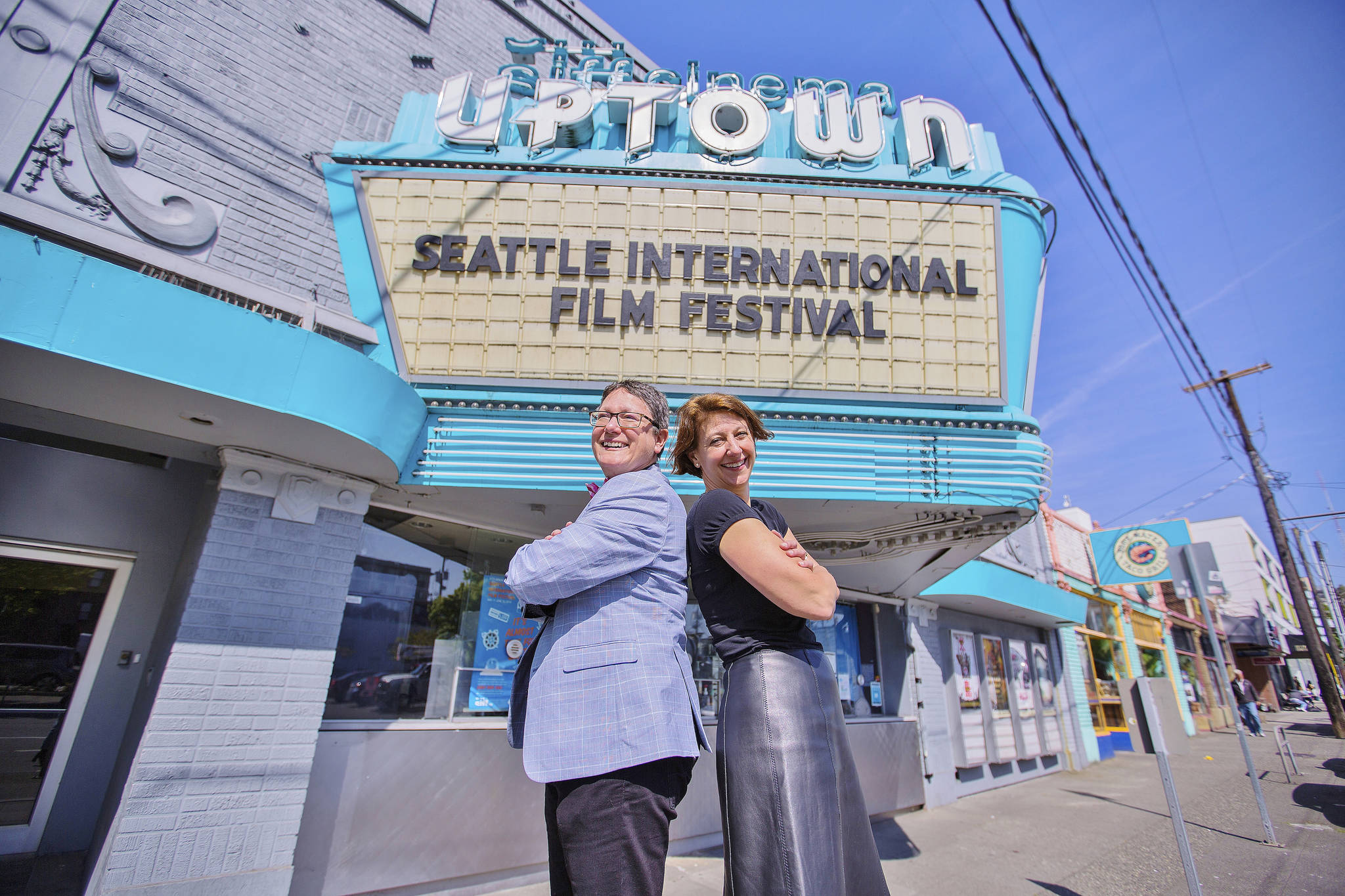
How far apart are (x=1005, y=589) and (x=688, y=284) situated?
7725 mm

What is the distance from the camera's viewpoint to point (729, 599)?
5.65ft

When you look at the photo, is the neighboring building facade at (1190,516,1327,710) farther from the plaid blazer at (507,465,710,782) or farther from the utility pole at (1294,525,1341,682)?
the plaid blazer at (507,465,710,782)

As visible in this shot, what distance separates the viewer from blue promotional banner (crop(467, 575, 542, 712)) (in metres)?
5.47

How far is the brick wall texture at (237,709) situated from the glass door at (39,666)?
154 cm

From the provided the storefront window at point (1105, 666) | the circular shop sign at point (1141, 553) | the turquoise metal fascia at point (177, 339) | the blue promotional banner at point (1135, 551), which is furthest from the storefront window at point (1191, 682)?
the turquoise metal fascia at point (177, 339)

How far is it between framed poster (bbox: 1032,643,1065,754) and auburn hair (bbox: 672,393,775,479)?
13.2 meters

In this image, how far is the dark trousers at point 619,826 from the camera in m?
1.33

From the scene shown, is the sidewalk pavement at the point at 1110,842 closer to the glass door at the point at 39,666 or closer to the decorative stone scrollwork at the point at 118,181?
the glass door at the point at 39,666

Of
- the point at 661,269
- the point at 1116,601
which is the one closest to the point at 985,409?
the point at 661,269

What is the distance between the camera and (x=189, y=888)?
3.66 metres

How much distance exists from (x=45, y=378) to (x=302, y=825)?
3.25 m

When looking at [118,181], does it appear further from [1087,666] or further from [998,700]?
[1087,666]

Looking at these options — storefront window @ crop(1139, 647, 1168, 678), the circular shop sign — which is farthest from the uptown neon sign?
storefront window @ crop(1139, 647, 1168, 678)

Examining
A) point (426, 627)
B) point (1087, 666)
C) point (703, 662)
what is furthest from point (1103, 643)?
point (426, 627)
